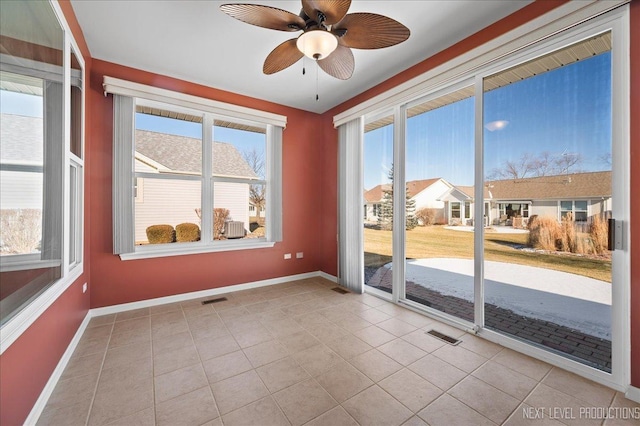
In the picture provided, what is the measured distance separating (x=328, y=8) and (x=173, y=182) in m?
2.95

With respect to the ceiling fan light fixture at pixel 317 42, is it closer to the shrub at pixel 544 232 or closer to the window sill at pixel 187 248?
the shrub at pixel 544 232

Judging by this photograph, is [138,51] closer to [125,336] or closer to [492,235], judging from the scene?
[125,336]

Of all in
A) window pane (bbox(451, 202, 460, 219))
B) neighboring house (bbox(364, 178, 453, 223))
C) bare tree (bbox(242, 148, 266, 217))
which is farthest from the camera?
bare tree (bbox(242, 148, 266, 217))

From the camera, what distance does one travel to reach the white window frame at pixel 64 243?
1356 millimetres

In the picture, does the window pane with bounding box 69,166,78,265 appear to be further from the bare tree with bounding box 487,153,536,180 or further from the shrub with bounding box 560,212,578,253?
the shrub with bounding box 560,212,578,253

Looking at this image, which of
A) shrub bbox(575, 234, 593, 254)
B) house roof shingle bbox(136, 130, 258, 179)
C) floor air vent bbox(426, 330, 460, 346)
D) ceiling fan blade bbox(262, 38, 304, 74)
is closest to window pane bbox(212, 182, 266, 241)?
house roof shingle bbox(136, 130, 258, 179)

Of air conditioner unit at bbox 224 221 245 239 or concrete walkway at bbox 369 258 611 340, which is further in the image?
air conditioner unit at bbox 224 221 245 239

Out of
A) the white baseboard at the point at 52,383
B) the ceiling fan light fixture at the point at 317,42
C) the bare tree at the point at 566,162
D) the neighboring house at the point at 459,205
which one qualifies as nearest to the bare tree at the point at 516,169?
the bare tree at the point at 566,162

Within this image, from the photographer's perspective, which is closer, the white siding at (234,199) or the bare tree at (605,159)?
the bare tree at (605,159)

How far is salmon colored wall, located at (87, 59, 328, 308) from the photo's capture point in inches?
123

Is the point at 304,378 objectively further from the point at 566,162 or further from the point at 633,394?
the point at 566,162

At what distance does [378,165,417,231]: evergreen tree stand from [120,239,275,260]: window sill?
1799 millimetres

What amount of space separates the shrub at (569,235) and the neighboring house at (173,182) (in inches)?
153

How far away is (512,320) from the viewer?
8.22ft
